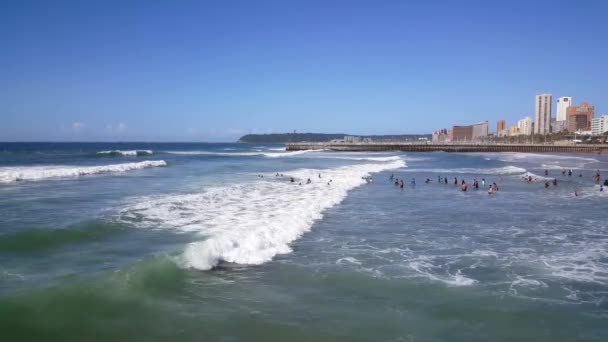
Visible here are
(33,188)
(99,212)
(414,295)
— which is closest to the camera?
(414,295)

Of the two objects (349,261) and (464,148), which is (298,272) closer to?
(349,261)

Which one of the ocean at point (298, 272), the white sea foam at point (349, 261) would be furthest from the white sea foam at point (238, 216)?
the white sea foam at point (349, 261)

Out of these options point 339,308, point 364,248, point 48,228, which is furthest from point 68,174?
point 339,308

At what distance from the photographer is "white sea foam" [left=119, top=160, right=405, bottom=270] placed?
12.2 m

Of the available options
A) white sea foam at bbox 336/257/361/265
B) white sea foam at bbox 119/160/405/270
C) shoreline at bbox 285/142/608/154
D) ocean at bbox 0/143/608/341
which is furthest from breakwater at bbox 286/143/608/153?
white sea foam at bbox 336/257/361/265

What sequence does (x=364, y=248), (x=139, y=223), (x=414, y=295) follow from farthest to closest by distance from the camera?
1. (x=139, y=223)
2. (x=364, y=248)
3. (x=414, y=295)

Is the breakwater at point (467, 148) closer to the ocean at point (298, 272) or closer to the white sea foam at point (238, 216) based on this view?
the white sea foam at point (238, 216)

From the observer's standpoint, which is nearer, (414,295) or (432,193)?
(414,295)

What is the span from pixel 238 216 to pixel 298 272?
7607 millimetres

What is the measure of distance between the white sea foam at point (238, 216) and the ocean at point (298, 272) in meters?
0.08

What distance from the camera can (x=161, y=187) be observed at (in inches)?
1147

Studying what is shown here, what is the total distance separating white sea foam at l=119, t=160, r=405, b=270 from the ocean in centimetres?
8

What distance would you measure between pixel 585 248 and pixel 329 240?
7.81m

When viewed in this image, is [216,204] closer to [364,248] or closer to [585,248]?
[364,248]
